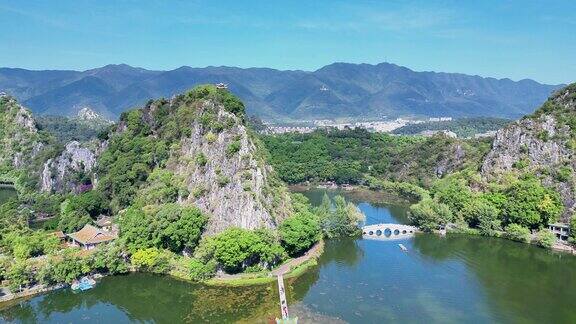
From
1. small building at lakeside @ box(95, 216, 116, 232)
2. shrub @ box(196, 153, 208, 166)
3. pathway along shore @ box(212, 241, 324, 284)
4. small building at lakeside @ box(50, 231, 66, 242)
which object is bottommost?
pathway along shore @ box(212, 241, 324, 284)

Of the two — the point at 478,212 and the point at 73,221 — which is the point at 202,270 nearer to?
the point at 73,221

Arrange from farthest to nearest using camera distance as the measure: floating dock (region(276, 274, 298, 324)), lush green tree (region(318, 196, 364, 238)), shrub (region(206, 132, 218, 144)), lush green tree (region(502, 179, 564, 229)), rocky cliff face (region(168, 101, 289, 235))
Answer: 1. lush green tree (region(318, 196, 364, 238))
2. lush green tree (region(502, 179, 564, 229))
3. shrub (region(206, 132, 218, 144))
4. rocky cliff face (region(168, 101, 289, 235))
5. floating dock (region(276, 274, 298, 324))

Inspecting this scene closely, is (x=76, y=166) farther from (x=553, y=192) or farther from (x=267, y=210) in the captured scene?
(x=553, y=192)

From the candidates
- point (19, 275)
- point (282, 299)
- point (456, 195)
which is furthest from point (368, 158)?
point (19, 275)

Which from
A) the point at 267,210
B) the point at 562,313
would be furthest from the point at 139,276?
the point at 562,313

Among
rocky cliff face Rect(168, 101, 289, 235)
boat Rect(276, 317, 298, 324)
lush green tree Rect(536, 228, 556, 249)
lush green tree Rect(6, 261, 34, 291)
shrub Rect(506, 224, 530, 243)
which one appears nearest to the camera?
boat Rect(276, 317, 298, 324)

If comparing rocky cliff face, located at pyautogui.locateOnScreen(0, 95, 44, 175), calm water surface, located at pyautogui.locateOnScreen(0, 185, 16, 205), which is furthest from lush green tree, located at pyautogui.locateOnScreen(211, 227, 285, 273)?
rocky cliff face, located at pyautogui.locateOnScreen(0, 95, 44, 175)

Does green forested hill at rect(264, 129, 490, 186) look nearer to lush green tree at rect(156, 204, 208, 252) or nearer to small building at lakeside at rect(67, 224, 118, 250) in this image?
lush green tree at rect(156, 204, 208, 252)
